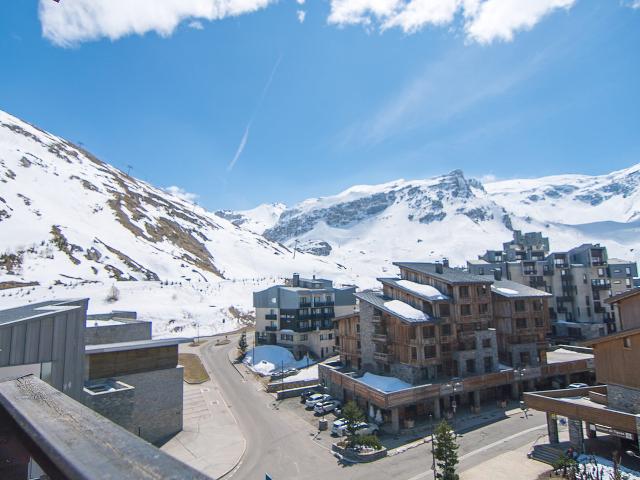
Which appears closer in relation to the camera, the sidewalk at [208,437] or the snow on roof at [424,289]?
the sidewalk at [208,437]

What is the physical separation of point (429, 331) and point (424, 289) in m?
5.78

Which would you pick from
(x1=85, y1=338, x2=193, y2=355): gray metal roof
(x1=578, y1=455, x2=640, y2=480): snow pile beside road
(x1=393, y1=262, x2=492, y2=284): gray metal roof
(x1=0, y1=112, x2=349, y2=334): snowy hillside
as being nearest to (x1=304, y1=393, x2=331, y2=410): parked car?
(x1=85, y1=338, x2=193, y2=355): gray metal roof

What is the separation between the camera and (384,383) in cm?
4272

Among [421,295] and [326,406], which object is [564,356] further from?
[326,406]

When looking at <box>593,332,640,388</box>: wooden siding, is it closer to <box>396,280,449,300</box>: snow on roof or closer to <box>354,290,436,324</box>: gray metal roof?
<box>354,290,436,324</box>: gray metal roof

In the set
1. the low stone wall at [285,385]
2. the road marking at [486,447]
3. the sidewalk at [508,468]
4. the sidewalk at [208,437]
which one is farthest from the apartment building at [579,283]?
the sidewalk at [208,437]

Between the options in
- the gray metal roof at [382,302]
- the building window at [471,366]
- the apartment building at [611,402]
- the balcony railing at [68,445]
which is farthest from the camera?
the building window at [471,366]

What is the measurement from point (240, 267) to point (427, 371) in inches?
5357

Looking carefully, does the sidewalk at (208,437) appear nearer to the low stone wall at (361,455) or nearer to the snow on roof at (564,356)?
the low stone wall at (361,455)

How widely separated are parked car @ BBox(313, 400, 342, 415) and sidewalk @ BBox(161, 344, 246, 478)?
9048mm

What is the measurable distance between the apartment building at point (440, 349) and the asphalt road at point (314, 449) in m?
4.87

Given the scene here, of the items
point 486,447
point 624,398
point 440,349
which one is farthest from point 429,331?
point 624,398

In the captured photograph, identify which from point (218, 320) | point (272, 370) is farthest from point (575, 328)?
point (218, 320)

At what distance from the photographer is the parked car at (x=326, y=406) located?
4372 cm
